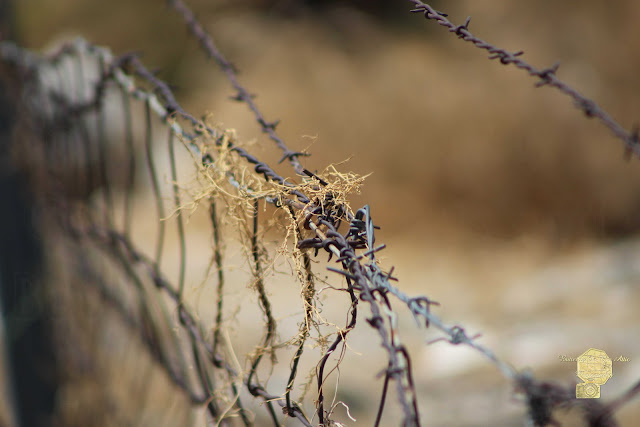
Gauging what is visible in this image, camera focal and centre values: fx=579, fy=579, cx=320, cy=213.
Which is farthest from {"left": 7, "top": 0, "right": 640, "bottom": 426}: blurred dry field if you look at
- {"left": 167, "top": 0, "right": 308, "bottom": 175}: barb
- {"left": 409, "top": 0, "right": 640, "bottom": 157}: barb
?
{"left": 409, "top": 0, "right": 640, "bottom": 157}: barb

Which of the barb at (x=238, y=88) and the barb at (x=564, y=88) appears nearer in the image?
the barb at (x=564, y=88)

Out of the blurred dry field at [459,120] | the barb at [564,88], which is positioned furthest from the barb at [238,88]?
the blurred dry field at [459,120]

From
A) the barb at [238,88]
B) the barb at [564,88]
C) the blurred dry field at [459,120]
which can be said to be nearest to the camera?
the barb at [564,88]

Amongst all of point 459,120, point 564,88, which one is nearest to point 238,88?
point 564,88

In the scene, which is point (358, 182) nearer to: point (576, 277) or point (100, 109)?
point (100, 109)

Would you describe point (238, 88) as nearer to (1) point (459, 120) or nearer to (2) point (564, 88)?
(2) point (564, 88)

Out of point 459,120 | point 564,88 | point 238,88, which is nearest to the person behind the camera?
point 564,88

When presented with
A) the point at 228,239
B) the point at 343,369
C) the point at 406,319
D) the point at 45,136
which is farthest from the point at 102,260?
the point at 406,319

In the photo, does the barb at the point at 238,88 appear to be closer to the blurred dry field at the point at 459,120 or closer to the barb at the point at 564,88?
the barb at the point at 564,88
